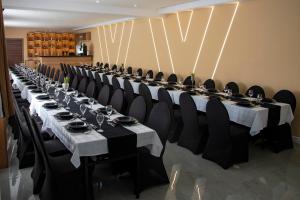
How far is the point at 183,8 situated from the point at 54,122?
16.2ft

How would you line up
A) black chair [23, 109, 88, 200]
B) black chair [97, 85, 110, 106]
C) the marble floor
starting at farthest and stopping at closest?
black chair [97, 85, 110, 106], the marble floor, black chair [23, 109, 88, 200]

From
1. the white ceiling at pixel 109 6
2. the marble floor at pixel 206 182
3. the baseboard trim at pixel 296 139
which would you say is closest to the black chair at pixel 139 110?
the marble floor at pixel 206 182

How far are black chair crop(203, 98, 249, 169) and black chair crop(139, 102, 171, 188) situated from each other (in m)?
0.92

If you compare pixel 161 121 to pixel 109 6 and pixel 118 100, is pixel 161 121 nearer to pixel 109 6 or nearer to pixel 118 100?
pixel 118 100

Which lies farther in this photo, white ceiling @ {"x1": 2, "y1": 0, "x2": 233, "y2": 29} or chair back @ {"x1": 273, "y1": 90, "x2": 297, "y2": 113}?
white ceiling @ {"x1": 2, "y1": 0, "x2": 233, "y2": 29}

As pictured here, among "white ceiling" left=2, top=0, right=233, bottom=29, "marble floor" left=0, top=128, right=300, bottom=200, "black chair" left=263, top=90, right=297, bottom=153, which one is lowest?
"marble floor" left=0, top=128, right=300, bottom=200

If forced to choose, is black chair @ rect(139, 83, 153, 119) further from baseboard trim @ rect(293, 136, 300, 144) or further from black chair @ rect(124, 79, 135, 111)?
baseboard trim @ rect(293, 136, 300, 144)

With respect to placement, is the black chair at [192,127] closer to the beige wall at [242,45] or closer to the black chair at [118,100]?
the black chair at [118,100]

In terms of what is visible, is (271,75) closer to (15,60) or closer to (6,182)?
(6,182)

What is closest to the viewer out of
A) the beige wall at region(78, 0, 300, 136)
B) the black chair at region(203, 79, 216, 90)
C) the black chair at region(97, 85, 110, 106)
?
the black chair at region(97, 85, 110, 106)

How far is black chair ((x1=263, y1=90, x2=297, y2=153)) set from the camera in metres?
4.47

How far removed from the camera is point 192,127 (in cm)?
434

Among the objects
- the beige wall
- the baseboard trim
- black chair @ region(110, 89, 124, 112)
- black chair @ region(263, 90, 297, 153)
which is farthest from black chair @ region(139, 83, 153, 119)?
the baseboard trim

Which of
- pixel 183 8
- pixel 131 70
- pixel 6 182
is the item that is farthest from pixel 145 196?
pixel 131 70
